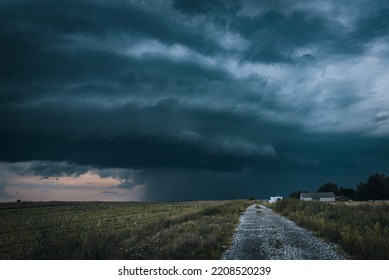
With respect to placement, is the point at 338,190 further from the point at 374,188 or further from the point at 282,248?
the point at 282,248

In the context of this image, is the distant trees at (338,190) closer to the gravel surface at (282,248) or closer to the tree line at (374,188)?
the tree line at (374,188)

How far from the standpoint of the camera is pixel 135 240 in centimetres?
2064

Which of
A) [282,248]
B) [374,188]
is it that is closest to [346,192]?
[374,188]

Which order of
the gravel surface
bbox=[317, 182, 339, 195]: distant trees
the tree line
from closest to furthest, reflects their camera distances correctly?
the gravel surface
the tree line
bbox=[317, 182, 339, 195]: distant trees

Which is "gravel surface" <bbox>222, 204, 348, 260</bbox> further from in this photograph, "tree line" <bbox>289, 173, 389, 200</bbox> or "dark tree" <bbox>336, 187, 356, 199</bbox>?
"dark tree" <bbox>336, 187, 356, 199</bbox>

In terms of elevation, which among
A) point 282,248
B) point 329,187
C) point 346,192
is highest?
point 329,187

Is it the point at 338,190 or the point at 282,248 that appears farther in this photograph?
the point at 338,190

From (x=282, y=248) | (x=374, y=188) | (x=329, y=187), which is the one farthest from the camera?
(x=329, y=187)

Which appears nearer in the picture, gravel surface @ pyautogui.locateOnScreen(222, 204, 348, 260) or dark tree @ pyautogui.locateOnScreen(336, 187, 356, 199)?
gravel surface @ pyautogui.locateOnScreen(222, 204, 348, 260)

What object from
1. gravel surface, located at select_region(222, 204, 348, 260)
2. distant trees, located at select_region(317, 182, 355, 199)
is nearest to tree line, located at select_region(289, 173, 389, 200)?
distant trees, located at select_region(317, 182, 355, 199)

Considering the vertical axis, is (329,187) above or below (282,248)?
above
